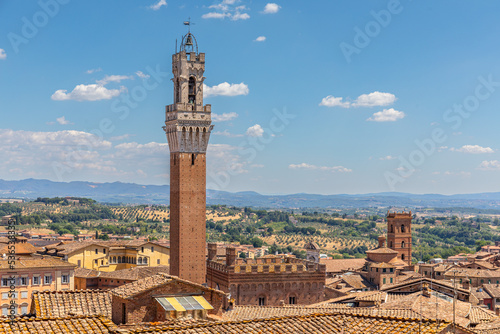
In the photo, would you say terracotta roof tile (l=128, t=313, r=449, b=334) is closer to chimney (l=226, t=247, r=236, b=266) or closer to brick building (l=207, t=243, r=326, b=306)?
brick building (l=207, t=243, r=326, b=306)

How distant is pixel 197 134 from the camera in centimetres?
5019

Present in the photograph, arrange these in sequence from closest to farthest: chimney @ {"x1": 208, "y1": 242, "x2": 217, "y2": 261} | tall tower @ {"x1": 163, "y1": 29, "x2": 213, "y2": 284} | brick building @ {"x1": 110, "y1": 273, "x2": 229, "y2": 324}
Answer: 1. brick building @ {"x1": 110, "y1": 273, "x2": 229, "y2": 324}
2. tall tower @ {"x1": 163, "y1": 29, "x2": 213, "y2": 284}
3. chimney @ {"x1": 208, "y1": 242, "x2": 217, "y2": 261}

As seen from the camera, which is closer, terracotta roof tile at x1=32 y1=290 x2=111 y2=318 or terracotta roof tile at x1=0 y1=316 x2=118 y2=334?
terracotta roof tile at x1=0 y1=316 x2=118 y2=334

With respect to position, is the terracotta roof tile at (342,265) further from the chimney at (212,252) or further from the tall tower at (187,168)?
the tall tower at (187,168)

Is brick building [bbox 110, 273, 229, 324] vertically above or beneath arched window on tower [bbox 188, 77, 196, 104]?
beneath

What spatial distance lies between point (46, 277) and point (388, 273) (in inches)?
1474

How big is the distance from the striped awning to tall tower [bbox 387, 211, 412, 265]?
264 ft

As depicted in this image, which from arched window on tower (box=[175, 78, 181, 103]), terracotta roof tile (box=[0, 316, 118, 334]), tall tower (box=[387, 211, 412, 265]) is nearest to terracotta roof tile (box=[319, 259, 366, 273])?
tall tower (box=[387, 211, 412, 265])

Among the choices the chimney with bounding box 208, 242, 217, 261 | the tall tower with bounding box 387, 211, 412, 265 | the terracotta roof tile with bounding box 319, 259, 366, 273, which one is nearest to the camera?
the chimney with bounding box 208, 242, 217, 261

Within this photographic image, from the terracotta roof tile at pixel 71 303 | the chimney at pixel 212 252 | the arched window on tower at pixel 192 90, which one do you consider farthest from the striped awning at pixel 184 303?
the chimney at pixel 212 252

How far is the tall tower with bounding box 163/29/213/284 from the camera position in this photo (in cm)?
4969

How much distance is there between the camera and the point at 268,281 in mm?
51594

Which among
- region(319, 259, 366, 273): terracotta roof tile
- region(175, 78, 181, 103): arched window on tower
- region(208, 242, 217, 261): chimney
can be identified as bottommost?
region(319, 259, 366, 273): terracotta roof tile

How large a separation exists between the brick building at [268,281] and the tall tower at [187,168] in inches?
→ 99.8
